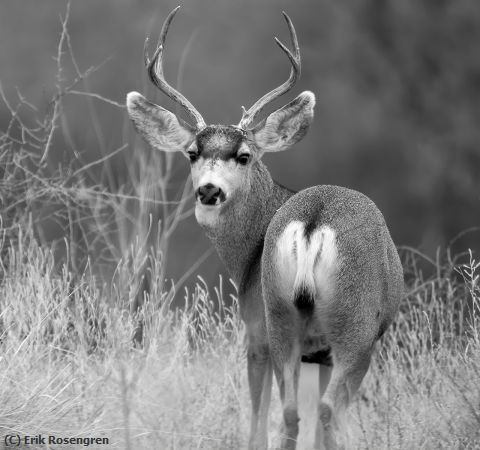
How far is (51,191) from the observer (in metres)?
9.84

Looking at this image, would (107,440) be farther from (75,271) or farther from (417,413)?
(75,271)

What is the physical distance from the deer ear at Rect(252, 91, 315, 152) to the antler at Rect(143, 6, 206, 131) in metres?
0.35

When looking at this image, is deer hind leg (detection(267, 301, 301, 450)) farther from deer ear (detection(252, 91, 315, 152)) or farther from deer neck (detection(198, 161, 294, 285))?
deer ear (detection(252, 91, 315, 152))

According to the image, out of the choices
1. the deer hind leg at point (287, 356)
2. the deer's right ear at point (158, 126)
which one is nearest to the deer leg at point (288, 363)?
the deer hind leg at point (287, 356)

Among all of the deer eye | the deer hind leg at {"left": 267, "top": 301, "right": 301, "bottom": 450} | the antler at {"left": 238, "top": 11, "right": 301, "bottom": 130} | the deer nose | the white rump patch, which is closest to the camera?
the white rump patch

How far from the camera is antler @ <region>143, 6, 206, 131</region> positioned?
7.57m

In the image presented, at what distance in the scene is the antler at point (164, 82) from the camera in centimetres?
757

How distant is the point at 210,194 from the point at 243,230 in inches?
19.2

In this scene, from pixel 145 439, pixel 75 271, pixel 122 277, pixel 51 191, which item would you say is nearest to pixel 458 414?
pixel 145 439

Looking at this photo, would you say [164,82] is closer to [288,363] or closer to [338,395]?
[288,363]

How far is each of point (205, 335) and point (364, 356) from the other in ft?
7.60

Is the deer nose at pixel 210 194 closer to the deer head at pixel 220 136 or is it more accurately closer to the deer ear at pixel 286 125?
the deer head at pixel 220 136

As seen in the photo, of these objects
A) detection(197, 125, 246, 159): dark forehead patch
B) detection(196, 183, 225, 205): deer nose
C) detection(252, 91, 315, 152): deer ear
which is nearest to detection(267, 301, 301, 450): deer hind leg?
detection(196, 183, 225, 205): deer nose

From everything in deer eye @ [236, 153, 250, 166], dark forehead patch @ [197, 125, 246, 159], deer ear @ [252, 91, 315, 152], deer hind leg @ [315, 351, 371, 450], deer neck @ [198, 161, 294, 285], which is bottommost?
deer hind leg @ [315, 351, 371, 450]
